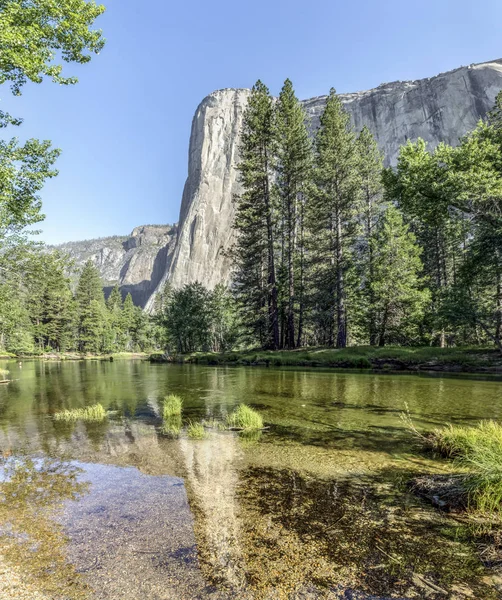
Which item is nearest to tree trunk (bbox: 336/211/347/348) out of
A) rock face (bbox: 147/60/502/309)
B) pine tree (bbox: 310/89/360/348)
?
pine tree (bbox: 310/89/360/348)

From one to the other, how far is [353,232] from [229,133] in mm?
131357

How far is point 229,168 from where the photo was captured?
467ft

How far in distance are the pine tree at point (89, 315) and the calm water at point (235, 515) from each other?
67.8m

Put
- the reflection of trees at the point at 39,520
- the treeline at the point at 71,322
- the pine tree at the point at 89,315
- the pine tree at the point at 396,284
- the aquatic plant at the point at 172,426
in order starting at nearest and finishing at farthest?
the reflection of trees at the point at 39,520
the aquatic plant at the point at 172,426
the pine tree at the point at 396,284
the treeline at the point at 71,322
the pine tree at the point at 89,315

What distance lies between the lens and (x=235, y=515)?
3.94 m

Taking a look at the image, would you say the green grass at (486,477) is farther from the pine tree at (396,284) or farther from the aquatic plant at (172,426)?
the pine tree at (396,284)

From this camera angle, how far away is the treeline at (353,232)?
20797 mm

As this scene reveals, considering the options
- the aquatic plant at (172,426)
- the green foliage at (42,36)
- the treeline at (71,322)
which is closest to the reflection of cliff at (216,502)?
the aquatic plant at (172,426)

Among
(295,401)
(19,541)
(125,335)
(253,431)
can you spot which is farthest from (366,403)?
(125,335)

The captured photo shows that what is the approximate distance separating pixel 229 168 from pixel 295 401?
144 metres

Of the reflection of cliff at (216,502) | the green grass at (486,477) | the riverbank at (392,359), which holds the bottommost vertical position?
the riverbank at (392,359)

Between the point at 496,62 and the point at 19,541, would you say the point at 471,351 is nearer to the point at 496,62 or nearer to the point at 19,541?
the point at 19,541

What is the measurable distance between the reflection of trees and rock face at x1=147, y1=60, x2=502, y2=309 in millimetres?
110415

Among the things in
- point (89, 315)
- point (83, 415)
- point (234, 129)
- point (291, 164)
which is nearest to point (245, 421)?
point (83, 415)
